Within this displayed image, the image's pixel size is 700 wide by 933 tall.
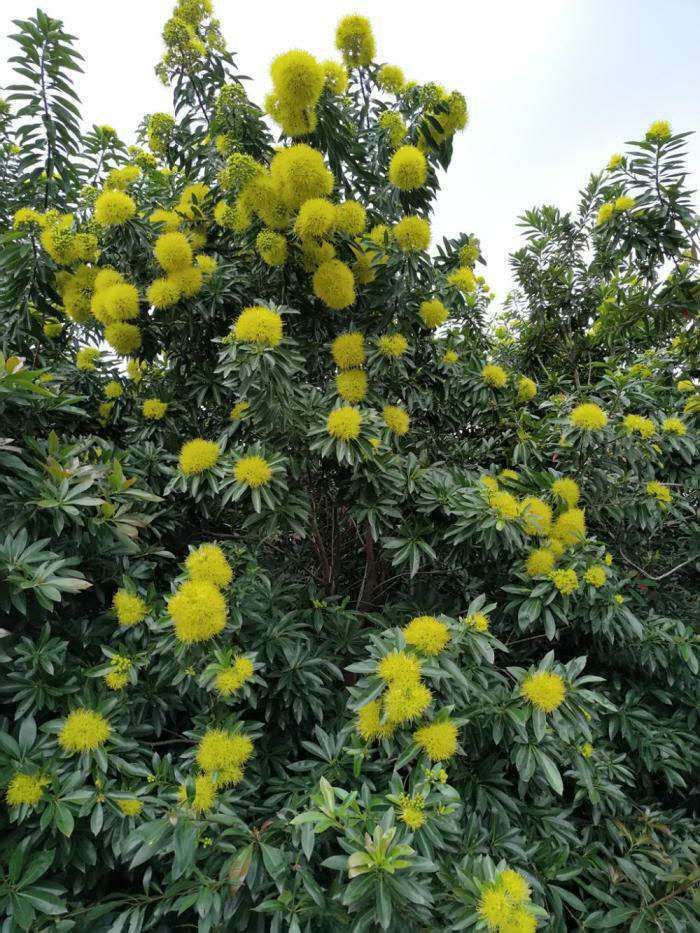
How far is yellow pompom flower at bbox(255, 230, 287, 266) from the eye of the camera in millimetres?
1852

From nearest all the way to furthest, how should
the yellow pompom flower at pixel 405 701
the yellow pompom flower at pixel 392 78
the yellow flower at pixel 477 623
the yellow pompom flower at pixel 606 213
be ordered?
1. the yellow pompom flower at pixel 405 701
2. the yellow flower at pixel 477 623
3. the yellow pompom flower at pixel 392 78
4. the yellow pompom flower at pixel 606 213

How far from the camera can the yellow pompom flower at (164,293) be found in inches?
74.5

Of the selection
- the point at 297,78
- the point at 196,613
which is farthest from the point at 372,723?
the point at 297,78

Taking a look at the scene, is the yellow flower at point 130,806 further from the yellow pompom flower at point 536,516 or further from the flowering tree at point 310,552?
the yellow pompom flower at point 536,516

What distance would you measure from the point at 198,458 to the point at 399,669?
0.91 m

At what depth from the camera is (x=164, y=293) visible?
74.6 inches

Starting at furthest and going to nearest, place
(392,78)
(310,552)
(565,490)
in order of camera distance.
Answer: (310,552) < (392,78) < (565,490)

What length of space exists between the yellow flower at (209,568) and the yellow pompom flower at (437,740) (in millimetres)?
665

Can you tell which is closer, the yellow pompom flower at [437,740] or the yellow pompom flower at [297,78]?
the yellow pompom flower at [437,740]

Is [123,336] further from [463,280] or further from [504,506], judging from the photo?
[504,506]

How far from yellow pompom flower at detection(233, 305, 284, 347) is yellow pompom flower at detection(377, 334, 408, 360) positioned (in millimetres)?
496

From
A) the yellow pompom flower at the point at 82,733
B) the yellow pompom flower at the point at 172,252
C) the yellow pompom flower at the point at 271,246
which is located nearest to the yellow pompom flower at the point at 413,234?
the yellow pompom flower at the point at 271,246

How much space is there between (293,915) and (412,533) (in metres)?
1.16

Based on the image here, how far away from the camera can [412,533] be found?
2.00m
